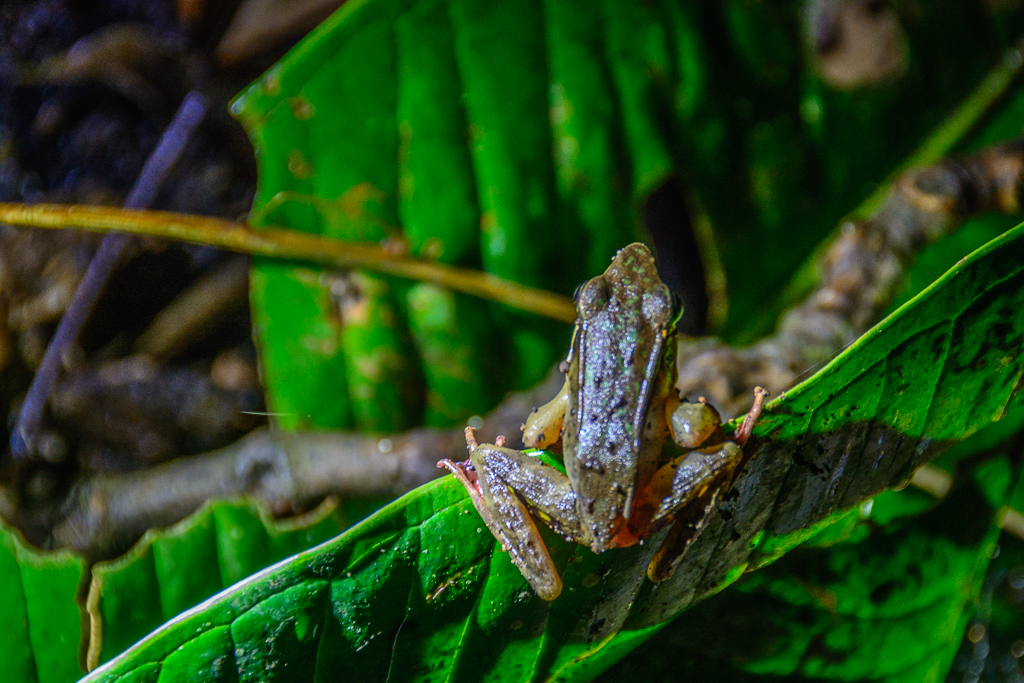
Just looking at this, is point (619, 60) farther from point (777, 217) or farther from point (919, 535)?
point (919, 535)

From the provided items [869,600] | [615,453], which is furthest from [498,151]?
[869,600]

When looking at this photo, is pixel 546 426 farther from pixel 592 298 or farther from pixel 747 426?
pixel 747 426

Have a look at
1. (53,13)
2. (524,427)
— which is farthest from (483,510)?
(53,13)

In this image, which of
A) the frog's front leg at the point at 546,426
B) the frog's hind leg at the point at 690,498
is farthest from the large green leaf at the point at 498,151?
the frog's hind leg at the point at 690,498

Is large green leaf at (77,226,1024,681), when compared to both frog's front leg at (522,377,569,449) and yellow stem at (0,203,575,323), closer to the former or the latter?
frog's front leg at (522,377,569,449)

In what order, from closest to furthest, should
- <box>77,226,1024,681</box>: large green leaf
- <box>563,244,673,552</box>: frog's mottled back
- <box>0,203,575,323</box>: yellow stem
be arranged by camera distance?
<box>77,226,1024,681</box>: large green leaf, <box>563,244,673,552</box>: frog's mottled back, <box>0,203,575,323</box>: yellow stem

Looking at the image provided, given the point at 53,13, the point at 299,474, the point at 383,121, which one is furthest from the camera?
the point at 53,13

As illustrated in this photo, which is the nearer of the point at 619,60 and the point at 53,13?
the point at 619,60

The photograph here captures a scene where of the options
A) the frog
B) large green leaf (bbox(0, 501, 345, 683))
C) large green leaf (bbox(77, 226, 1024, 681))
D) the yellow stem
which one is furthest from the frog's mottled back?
large green leaf (bbox(0, 501, 345, 683))
